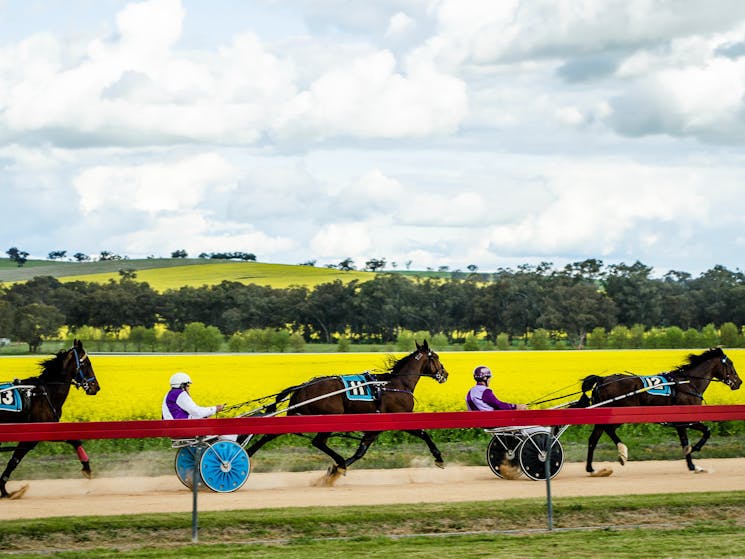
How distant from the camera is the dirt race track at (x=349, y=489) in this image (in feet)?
43.5

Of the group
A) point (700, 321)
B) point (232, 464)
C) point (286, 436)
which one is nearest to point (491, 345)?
point (700, 321)

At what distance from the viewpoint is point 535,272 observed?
7294 centimetres

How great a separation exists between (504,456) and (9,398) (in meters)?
6.57

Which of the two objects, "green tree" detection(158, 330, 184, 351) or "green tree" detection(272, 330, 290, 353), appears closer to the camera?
"green tree" detection(272, 330, 290, 353)

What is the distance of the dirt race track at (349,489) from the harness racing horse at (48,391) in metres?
0.65

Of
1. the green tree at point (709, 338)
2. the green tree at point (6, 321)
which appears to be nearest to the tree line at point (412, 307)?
the green tree at point (6, 321)

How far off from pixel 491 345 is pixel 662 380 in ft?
118

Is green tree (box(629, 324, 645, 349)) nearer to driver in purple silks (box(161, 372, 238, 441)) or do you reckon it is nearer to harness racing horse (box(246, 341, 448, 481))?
harness racing horse (box(246, 341, 448, 481))

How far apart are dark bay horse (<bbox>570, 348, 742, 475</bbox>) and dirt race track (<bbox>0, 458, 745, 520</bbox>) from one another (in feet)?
2.10

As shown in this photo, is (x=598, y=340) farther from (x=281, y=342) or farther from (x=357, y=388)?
(x=357, y=388)

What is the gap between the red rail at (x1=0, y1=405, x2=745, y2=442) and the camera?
37.9ft

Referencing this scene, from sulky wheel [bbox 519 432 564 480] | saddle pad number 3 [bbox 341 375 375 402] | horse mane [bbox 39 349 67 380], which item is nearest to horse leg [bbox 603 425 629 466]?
sulky wheel [bbox 519 432 564 480]

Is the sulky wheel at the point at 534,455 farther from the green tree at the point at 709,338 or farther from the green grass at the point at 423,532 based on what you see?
the green tree at the point at 709,338

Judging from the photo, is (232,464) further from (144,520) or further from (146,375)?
(146,375)
